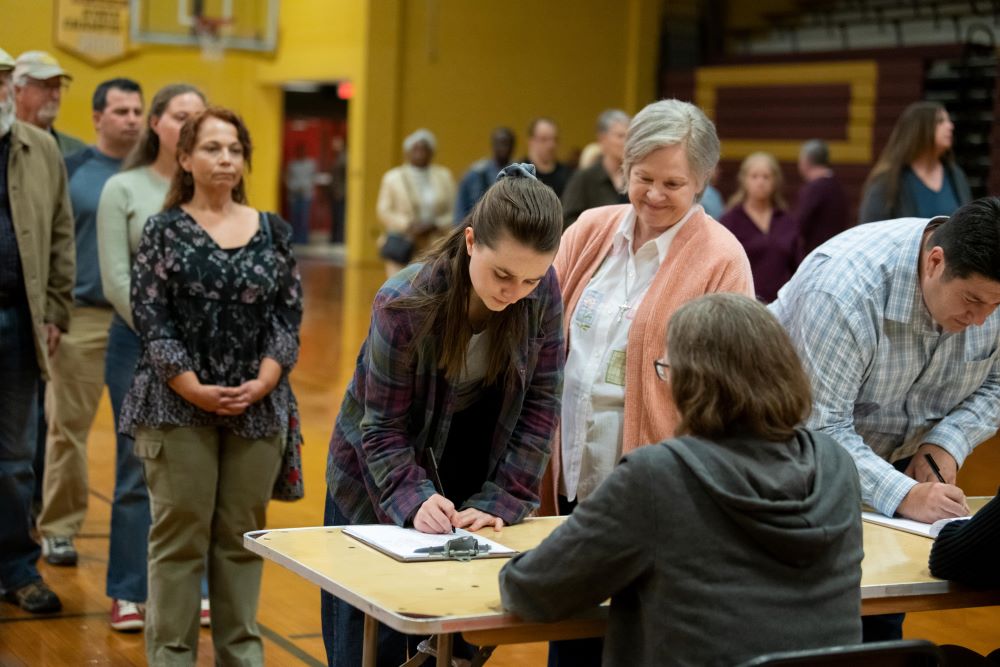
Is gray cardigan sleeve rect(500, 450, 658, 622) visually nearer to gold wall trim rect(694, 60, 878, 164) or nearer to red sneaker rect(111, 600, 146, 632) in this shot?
red sneaker rect(111, 600, 146, 632)

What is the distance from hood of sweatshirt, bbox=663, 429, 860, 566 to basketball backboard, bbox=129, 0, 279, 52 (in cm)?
1330

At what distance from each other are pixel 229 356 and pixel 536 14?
15282 mm

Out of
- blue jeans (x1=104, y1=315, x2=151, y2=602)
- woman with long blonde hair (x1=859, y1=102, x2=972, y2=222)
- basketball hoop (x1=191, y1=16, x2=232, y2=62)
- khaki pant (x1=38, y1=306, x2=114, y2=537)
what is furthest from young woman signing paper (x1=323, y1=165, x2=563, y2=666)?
basketball hoop (x1=191, y1=16, x2=232, y2=62)

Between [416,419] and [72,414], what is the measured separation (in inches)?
97.5

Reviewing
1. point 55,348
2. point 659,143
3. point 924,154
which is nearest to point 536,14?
point 924,154

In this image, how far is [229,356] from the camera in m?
3.35

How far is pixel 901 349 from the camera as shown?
9.14 ft

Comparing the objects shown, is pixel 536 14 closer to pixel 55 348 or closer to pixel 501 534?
pixel 55 348

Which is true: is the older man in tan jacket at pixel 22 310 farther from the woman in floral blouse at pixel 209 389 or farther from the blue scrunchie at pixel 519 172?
the blue scrunchie at pixel 519 172

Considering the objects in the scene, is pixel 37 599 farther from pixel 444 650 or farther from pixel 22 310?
pixel 444 650

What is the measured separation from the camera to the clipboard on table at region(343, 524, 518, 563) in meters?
2.25

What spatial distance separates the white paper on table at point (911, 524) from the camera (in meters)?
2.62

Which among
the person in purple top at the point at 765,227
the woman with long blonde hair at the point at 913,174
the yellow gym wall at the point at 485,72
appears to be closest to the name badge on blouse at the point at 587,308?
the woman with long blonde hair at the point at 913,174

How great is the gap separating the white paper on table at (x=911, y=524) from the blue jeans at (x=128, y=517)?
219 centimetres
